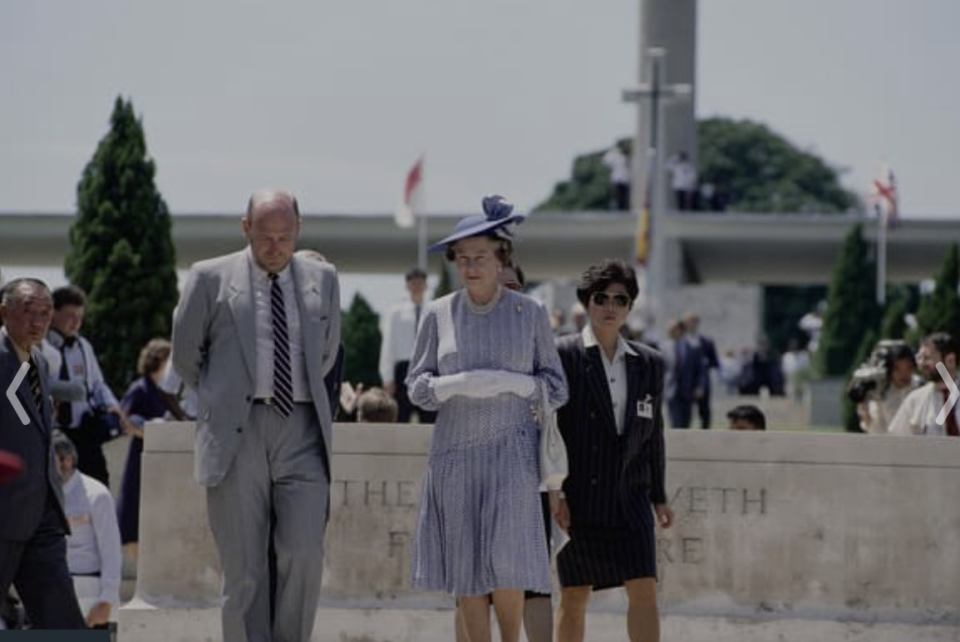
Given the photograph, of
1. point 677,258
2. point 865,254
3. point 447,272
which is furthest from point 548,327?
point 677,258

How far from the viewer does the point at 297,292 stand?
8.05m

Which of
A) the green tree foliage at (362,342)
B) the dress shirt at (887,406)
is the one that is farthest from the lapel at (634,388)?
the green tree foliage at (362,342)

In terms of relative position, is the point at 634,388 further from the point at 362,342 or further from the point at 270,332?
the point at 362,342

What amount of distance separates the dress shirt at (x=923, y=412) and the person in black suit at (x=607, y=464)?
11.9ft

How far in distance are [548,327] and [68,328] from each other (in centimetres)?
504

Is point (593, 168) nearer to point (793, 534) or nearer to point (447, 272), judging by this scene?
point (447, 272)

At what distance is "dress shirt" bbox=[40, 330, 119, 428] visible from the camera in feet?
40.8

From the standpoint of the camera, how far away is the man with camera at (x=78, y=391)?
40.8 ft

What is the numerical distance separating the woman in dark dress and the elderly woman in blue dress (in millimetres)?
5646

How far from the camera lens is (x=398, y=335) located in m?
15.9

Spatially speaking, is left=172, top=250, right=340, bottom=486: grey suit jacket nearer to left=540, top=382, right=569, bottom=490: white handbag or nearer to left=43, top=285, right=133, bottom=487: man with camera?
left=540, top=382, right=569, bottom=490: white handbag

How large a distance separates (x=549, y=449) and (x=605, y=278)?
0.91m

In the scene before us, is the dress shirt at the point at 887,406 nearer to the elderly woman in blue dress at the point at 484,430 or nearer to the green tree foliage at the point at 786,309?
the elderly woman in blue dress at the point at 484,430

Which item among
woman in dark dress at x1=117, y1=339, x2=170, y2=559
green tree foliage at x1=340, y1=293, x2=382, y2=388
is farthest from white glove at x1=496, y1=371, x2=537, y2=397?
green tree foliage at x1=340, y1=293, x2=382, y2=388
